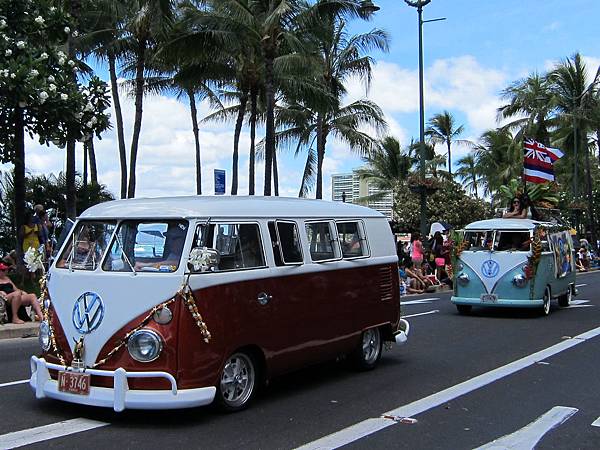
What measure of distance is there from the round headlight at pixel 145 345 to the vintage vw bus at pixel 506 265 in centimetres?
1031

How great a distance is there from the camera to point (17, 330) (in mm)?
11203

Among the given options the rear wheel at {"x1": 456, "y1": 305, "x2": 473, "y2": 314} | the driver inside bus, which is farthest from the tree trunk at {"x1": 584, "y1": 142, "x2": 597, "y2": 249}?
the driver inside bus

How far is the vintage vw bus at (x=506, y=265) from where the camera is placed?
1463 cm

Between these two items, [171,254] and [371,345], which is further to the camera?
[371,345]

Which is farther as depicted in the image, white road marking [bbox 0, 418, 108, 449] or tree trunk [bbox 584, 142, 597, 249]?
tree trunk [bbox 584, 142, 597, 249]

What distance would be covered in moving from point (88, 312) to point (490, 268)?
10.5m

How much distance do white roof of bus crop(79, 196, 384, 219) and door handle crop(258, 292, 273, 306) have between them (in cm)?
79

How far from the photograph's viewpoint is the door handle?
22.3ft

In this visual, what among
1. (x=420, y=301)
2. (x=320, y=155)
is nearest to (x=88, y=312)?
(x=420, y=301)

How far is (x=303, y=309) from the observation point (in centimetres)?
740

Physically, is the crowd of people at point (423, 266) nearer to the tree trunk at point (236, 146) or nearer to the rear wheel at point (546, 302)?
the rear wheel at point (546, 302)

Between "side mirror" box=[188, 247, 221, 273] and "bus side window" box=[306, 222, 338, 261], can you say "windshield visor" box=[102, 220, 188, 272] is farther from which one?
"bus side window" box=[306, 222, 338, 261]

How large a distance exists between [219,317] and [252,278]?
0.60 m

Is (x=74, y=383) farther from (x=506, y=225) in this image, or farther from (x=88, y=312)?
(x=506, y=225)
